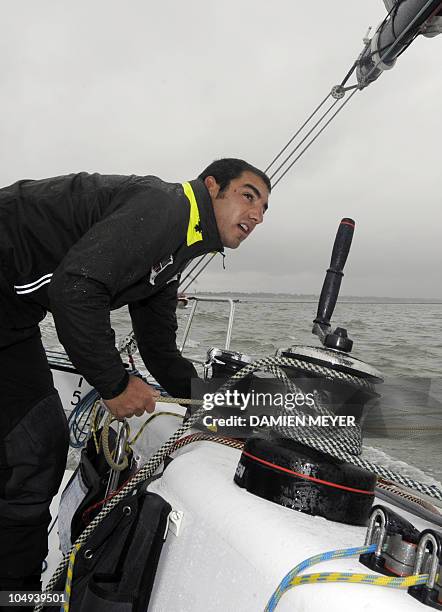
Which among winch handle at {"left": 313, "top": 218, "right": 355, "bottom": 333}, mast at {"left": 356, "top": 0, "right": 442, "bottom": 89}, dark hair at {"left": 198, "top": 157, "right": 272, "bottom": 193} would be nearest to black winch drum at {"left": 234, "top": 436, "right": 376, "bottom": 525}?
winch handle at {"left": 313, "top": 218, "right": 355, "bottom": 333}

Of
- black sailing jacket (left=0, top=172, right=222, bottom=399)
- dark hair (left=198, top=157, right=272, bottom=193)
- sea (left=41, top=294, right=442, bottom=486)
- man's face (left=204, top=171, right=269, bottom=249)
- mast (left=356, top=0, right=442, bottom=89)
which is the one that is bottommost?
sea (left=41, top=294, right=442, bottom=486)

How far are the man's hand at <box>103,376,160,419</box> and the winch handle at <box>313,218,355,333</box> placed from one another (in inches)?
19.3

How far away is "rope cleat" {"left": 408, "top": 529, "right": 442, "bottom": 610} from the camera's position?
709mm

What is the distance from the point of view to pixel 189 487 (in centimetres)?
116

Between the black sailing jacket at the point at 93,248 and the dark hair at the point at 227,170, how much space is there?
0.09m

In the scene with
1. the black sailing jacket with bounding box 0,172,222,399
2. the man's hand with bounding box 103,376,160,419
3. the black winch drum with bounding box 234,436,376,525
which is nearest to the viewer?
the black winch drum with bounding box 234,436,376,525

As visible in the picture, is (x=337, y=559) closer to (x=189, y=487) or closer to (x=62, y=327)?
(x=189, y=487)

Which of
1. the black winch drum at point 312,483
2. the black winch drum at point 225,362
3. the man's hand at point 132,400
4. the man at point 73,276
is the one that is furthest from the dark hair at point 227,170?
the black winch drum at point 312,483

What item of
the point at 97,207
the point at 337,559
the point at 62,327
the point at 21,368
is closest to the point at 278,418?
the point at 337,559

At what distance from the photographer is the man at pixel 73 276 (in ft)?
4.36

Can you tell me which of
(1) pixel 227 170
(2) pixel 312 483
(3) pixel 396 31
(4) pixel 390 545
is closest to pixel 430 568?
(4) pixel 390 545

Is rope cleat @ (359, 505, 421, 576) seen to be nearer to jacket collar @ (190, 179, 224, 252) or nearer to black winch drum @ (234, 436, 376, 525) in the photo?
black winch drum @ (234, 436, 376, 525)

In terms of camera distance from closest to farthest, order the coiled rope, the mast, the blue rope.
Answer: the coiled rope, the mast, the blue rope

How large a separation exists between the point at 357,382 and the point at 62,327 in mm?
726
